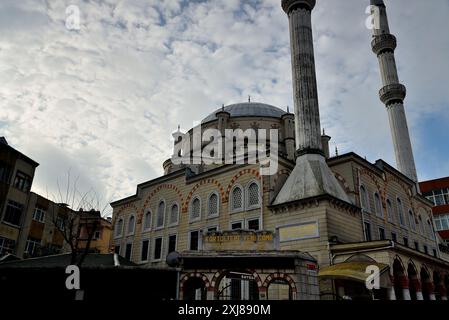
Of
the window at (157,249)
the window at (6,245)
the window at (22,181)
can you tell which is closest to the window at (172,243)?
the window at (157,249)

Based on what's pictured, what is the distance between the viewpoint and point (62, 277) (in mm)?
16266

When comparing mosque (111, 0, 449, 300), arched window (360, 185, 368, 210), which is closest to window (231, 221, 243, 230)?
mosque (111, 0, 449, 300)

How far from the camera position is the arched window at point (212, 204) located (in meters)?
24.1

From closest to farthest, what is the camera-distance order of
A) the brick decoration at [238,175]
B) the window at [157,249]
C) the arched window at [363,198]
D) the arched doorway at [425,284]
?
the arched doorway at [425,284], the arched window at [363,198], the brick decoration at [238,175], the window at [157,249]

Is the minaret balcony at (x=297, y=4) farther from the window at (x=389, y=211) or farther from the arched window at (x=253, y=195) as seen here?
the window at (x=389, y=211)

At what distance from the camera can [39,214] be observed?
29.1 metres

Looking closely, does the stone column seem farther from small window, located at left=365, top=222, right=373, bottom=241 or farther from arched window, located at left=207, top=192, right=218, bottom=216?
arched window, located at left=207, top=192, right=218, bottom=216

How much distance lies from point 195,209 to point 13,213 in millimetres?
13040

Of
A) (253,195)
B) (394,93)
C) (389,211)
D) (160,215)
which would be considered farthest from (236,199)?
(394,93)

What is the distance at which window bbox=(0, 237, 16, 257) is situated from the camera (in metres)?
24.4

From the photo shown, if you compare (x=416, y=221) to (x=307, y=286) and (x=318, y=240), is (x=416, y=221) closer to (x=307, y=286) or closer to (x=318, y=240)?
(x=318, y=240)
